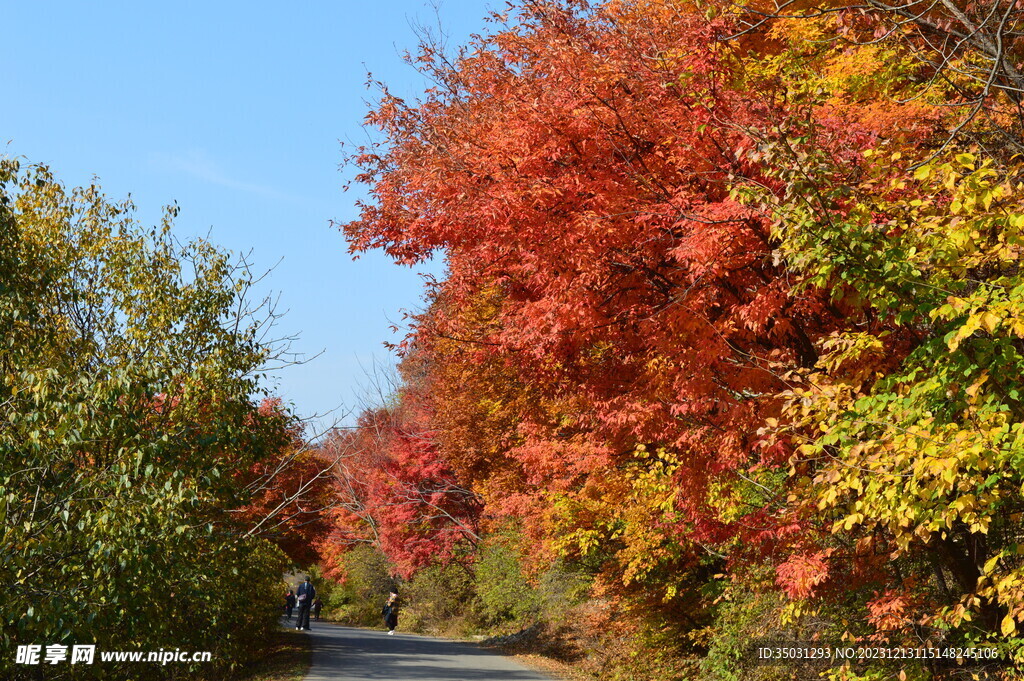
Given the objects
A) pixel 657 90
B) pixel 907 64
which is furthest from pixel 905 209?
pixel 907 64

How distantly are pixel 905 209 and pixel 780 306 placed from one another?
1796mm

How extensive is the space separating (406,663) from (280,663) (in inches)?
108

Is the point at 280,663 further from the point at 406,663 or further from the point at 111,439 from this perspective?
the point at 111,439

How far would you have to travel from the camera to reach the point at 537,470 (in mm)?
16562

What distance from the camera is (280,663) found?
19.4 meters

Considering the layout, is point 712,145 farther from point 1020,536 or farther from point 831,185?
point 1020,536

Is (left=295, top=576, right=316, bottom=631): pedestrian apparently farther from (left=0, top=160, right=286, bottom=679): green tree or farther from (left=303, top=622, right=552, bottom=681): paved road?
(left=0, top=160, right=286, bottom=679): green tree

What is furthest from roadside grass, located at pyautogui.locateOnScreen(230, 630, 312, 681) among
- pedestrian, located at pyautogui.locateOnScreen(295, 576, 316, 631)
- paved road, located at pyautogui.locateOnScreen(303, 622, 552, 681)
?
pedestrian, located at pyautogui.locateOnScreen(295, 576, 316, 631)

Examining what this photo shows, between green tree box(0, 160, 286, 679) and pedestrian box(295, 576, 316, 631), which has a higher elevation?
green tree box(0, 160, 286, 679)

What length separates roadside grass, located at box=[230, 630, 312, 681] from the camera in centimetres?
1661

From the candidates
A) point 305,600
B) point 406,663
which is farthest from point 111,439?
point 305,600

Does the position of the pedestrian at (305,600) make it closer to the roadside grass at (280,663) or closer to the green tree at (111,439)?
the roadside grass at (280,663)

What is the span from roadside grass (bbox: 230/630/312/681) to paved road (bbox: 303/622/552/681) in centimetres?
28

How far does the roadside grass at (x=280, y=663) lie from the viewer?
16.6m
